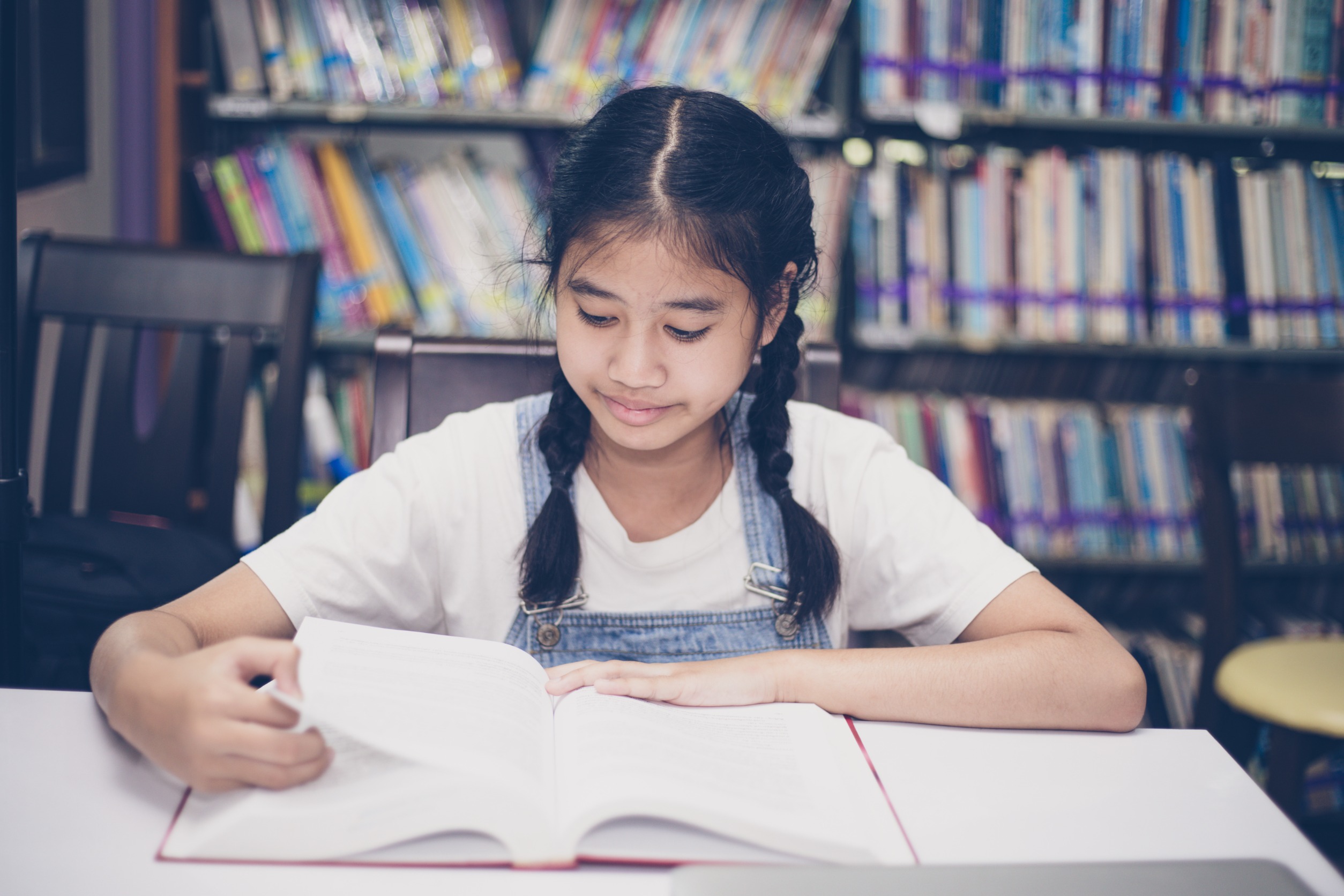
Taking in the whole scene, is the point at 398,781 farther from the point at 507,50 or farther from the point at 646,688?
the point at 507,50

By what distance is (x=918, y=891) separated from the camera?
471mm

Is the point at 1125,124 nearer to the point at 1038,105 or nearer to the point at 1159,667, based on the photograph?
the point at 1038,105

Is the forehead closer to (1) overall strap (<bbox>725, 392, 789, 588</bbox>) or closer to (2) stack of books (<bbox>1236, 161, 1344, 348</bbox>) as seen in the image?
(1) overall strap (<bbox>725, 392, 789, 588</bbox>)

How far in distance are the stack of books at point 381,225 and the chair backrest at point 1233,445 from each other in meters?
1.11

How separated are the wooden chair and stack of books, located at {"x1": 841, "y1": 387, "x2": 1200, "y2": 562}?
378 millimetres

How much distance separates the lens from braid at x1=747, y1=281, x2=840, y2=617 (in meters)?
0.91

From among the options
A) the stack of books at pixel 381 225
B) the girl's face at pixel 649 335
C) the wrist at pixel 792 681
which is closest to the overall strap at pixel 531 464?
the girl's face at pixel 649 335

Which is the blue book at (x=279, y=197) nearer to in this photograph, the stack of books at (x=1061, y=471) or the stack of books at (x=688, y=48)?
the stack of books at (x=688, y=48)

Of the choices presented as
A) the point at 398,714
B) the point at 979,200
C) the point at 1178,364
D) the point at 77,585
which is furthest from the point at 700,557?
the point at 1178,364

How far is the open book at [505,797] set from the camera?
1.65 feet

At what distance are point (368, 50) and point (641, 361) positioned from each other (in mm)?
1186

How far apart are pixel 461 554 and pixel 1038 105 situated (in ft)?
4.53

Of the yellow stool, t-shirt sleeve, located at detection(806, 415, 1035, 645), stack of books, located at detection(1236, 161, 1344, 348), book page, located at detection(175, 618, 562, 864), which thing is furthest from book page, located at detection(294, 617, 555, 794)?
stack of books, located at detection(1236, 161, 1344, 348)

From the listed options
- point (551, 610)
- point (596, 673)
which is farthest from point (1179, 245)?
point (596, 673)
